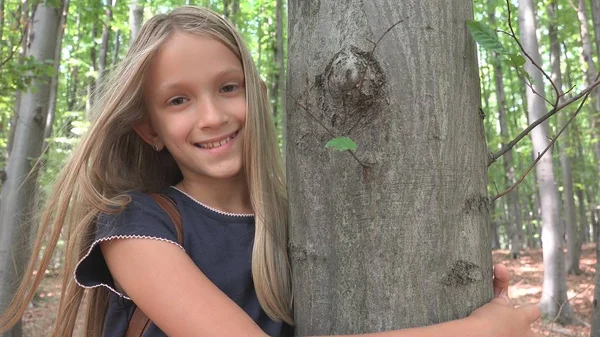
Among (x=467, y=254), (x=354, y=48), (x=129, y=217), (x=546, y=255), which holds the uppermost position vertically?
(x=354, y=48)

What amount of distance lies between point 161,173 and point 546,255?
8.96m

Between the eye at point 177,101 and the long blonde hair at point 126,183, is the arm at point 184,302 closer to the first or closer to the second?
the long blonde hair at point 126,183

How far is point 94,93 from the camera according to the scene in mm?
1594

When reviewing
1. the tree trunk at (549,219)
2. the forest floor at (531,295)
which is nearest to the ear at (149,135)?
the forest floor at (531,295)

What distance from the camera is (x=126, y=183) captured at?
1538mm

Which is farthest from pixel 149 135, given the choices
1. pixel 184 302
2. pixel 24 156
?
pixel 24 156

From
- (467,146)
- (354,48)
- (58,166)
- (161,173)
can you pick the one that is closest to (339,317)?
(467,146)

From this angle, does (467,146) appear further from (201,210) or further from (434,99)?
(201,210)

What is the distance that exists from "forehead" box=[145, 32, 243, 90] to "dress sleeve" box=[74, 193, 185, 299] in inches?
13.5

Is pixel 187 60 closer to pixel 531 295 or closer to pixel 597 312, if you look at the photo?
pixel 597 312

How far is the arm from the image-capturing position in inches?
40.9

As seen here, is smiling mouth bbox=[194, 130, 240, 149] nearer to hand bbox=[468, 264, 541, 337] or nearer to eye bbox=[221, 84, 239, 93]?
eye bbox=[221, 84, 239, 93]

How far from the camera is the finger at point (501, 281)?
1223 mm

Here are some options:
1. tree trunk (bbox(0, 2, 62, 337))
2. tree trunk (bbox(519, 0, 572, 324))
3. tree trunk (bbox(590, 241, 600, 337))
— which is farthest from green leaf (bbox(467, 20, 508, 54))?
tree trunk (bbox(519, 0, 572, 324))
